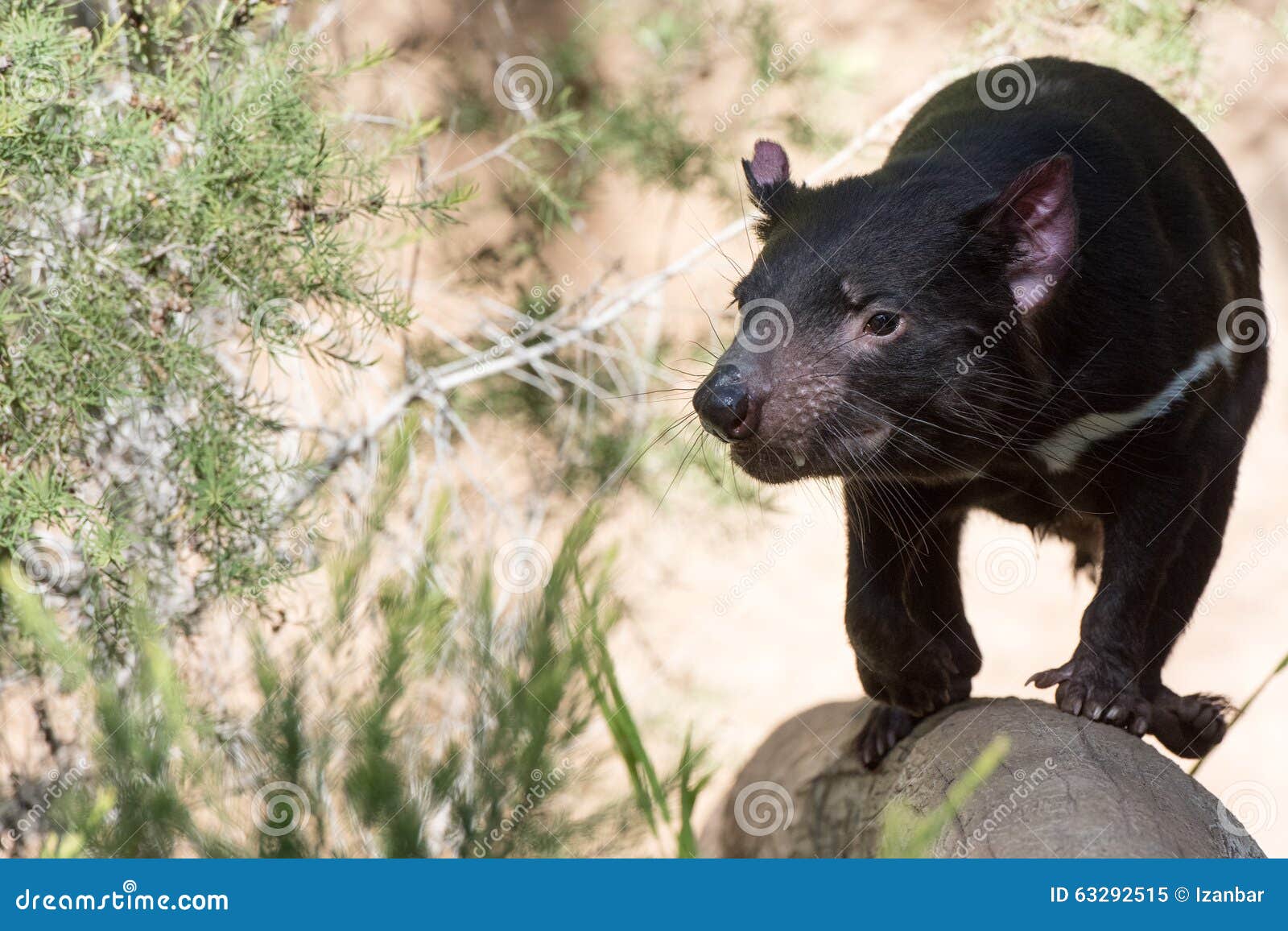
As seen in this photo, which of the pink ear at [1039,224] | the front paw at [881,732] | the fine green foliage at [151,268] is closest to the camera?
the pink ear at [1039,224]

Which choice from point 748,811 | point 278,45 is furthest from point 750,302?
point 748,811

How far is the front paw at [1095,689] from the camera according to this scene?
2648mm

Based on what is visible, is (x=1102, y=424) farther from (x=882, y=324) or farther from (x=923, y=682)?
(x=923, y=682)

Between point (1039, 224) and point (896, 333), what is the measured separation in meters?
0.33

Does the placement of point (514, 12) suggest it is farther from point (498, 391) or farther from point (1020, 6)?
point (1020, 6)

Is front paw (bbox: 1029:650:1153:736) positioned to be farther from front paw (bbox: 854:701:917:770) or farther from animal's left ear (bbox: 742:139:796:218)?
animal's left ear (bbox: 742:139:796:218)

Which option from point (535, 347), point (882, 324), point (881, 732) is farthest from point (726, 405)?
point (535, 347)

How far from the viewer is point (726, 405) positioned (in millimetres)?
2410

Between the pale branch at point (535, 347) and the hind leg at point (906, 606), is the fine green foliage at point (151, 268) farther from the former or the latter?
the hind leg at point (906, 606)

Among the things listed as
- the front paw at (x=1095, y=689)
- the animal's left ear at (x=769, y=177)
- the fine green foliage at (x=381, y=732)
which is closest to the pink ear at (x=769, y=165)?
the animal's left ear at (x=769, y=177)

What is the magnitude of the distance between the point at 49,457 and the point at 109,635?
48 cm

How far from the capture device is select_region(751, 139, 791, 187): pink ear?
2.91 m

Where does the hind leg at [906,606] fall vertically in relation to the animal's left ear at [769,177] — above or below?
below

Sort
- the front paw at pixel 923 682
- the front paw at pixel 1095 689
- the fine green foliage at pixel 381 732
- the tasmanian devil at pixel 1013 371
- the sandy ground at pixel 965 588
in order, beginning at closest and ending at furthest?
the fine green foliage at pixel 381 732, the tasmanian devil at pixel 1013 371, the front paw at pixel 1095 689, the front paw at pixel 923 682, the sandy ground at pixel 965 588
